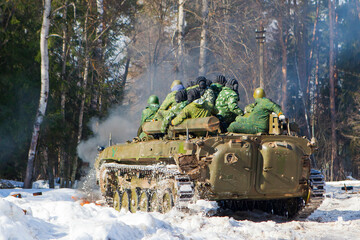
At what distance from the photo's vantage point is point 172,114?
11.0 meters

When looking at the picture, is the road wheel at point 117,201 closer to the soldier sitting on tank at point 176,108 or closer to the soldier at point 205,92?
the soldier sitting on tank at point 176,108

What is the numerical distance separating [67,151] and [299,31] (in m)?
22.5

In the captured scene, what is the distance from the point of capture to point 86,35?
22078 mm

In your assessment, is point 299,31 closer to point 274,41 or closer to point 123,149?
point 274,41

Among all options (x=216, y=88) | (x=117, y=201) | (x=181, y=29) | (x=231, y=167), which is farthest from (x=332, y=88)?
(x=231, y=167)

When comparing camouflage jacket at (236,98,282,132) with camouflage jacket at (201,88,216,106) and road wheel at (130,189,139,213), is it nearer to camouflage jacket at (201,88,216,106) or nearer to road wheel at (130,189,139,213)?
camouflage jacket at (201,88,216,106)

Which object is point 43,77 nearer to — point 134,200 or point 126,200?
point 126,200

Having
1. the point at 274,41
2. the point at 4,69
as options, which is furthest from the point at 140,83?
the point at 4,69

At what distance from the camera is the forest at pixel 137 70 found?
2002 cm

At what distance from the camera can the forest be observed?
2002 cm

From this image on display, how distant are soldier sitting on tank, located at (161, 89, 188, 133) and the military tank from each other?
0.98ft

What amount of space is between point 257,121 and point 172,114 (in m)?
1.80

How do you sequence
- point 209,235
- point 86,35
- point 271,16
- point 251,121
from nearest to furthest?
point 209,235
point 251,121
point 86,35
point 271,16

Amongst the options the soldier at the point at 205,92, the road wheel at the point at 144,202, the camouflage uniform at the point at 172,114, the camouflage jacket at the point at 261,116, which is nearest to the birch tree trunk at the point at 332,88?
the soldier at the point at 205,92
